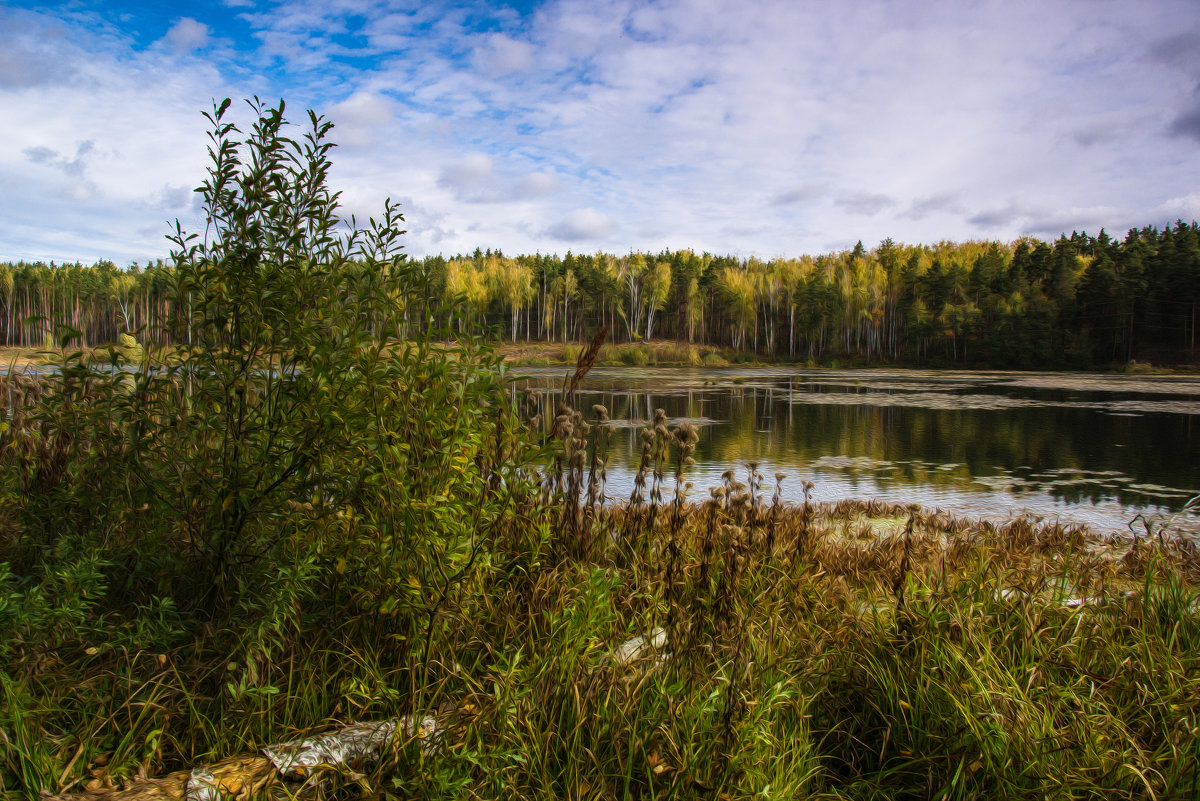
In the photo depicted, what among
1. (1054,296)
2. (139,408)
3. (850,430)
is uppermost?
(1054,296)

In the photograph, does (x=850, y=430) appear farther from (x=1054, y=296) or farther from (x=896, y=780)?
(x=1054, y=296)

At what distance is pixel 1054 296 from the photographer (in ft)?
243

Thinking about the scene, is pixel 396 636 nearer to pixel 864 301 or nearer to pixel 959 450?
pixel 959 450

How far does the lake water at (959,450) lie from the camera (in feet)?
36.9

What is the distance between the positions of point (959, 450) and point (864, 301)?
2757 inches

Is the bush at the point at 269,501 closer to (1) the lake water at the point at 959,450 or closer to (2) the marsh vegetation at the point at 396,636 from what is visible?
(2) the marsh vegetation at the point at 396,636

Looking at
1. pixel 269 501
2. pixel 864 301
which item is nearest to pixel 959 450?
pixel 269 501

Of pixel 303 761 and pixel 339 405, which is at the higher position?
pixel 339 405

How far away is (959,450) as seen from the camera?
55.0 ft

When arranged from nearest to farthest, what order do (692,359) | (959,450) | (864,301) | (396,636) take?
1. (396,636)
2. (959,450)
3. (692,359)
4. (864,301)

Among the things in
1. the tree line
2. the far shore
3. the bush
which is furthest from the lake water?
the far shore

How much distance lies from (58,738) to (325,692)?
981 mm

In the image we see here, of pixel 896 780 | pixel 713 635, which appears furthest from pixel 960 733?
pixel 713 635

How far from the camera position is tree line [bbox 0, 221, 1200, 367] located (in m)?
68.2
